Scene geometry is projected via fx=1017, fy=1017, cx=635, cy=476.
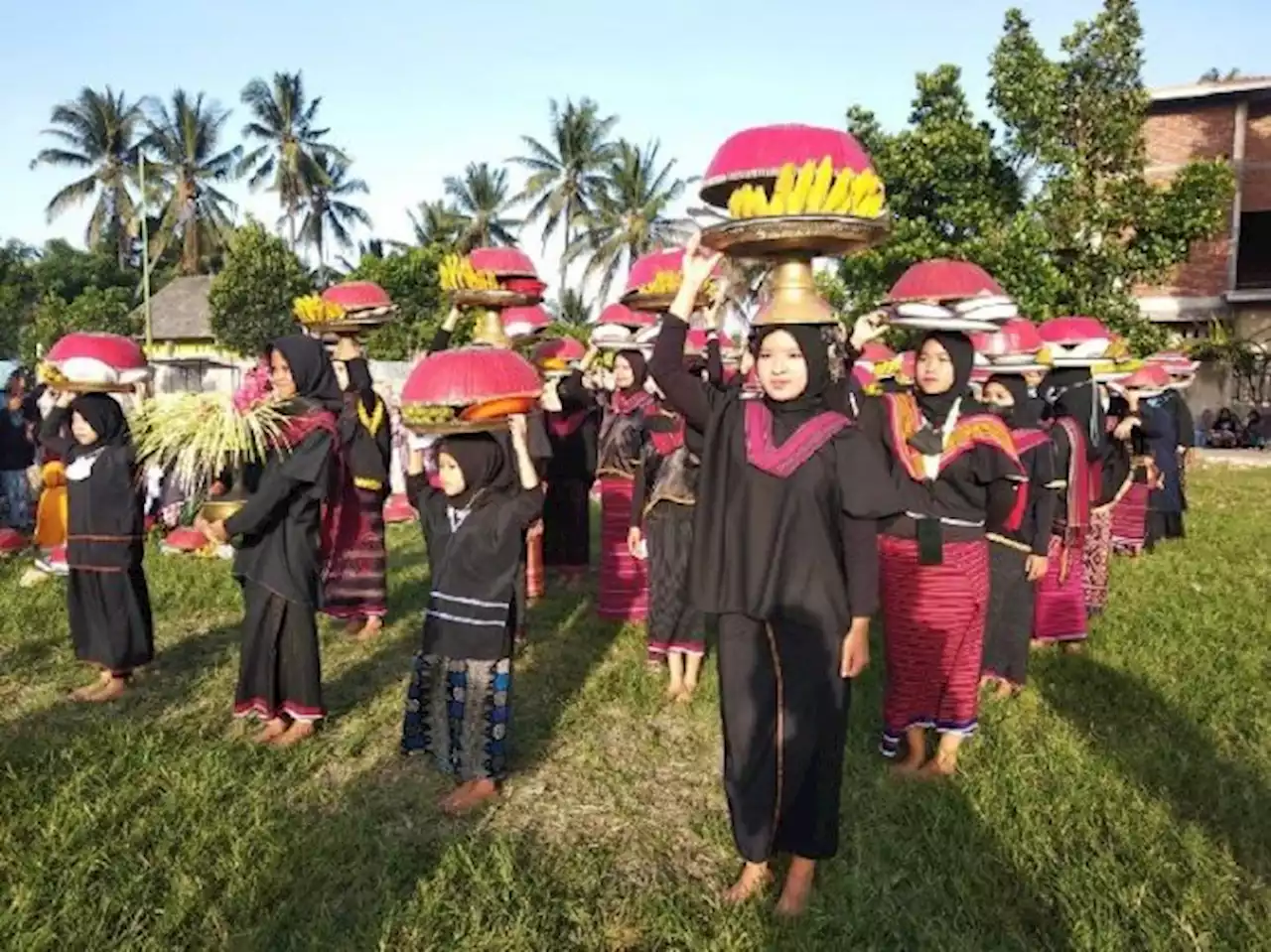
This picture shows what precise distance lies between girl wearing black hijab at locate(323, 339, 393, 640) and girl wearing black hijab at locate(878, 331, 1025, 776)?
11.3ft

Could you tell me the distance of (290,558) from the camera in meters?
4.64

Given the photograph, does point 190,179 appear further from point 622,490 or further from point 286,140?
point 622,490

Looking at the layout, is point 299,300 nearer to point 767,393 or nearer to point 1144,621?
point 767,393

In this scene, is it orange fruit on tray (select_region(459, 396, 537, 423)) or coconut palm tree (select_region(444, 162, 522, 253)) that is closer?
orange fruit on tray (select_region(459, 396, 537, 423))

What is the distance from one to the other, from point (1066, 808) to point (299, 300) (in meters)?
5.05

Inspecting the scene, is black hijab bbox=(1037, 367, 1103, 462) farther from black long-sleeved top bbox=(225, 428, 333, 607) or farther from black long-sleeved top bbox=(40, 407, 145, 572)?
black long-sleeved top bbox=(40, 407, 145, 572)

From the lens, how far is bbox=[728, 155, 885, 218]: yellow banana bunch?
296 centimetres

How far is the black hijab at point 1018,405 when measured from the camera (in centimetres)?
548

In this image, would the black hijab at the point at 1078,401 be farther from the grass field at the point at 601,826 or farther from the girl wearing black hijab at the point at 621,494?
the girl wearing black hijab at the point at 621,494

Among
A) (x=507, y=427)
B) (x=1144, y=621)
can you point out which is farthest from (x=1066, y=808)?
(x=1144, y=621)

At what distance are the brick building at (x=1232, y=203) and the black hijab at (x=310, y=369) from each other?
2775cm

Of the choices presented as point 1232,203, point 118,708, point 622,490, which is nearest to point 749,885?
point 118,708

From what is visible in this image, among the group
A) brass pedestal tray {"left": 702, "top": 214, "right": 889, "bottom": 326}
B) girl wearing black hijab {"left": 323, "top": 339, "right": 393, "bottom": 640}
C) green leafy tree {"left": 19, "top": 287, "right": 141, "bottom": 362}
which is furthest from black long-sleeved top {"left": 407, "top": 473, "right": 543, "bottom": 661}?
green leafy tree {"left": 19, "top": 287, "right": 141, "bottom": 362}

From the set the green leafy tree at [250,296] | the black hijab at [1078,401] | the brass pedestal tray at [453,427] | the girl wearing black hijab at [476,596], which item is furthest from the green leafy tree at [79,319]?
the brass pedestal tray at [453,427]
